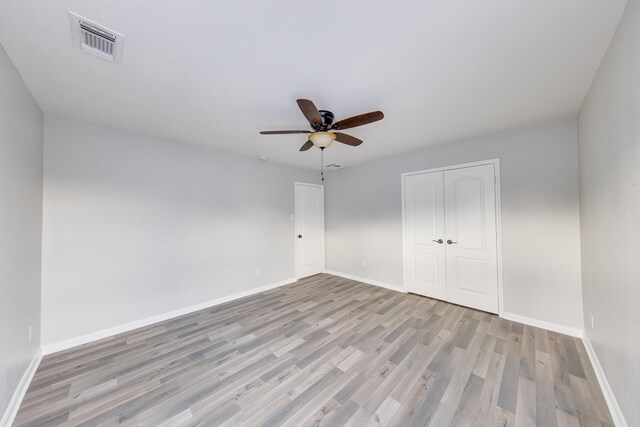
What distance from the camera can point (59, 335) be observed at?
2430mm

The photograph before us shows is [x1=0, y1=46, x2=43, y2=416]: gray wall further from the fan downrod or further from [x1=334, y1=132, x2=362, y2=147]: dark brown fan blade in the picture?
[x1=334, y1=132, x2=362, y2=147]: dark brown fan blade

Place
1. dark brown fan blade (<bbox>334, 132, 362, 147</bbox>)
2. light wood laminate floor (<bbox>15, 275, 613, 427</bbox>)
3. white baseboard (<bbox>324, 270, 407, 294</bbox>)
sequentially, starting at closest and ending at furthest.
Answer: light wood laminate floor (<bbox>15, 275, 613, 427</bbox>) → dark brown fan blade (<bbox>334, 132, 362, 147</bbox>) → white baseboard (<bbox>324, 270, 407, 294</bbox>)

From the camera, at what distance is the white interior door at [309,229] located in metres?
4.94

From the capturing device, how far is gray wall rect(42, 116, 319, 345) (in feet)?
8.07

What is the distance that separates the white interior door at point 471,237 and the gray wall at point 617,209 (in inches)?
38.8

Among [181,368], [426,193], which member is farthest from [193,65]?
[426,193]

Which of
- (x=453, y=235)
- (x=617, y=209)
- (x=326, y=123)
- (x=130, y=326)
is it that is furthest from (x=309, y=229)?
(x=617, y=209)

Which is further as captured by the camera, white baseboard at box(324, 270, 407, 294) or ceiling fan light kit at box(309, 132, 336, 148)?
white baseboard at box(324, 270, 407, 294)

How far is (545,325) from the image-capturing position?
2732mm

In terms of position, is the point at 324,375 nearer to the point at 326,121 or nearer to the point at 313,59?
the point at 326,121

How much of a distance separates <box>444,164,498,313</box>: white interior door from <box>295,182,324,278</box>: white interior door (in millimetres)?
2687

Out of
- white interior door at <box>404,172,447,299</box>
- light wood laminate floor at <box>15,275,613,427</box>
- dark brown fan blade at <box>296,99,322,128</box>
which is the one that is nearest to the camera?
light wood laminate floor at <box>15,275,613,427</box>

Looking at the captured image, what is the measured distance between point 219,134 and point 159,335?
259 cm

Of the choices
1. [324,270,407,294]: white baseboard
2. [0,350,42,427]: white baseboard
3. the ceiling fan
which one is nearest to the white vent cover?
the ceiling fan
